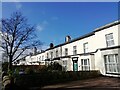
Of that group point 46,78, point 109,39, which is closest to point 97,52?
point 109,39

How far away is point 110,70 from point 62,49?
16.5 meters

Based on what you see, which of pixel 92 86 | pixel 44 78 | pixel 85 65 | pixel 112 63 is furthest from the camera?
pixel 85 65

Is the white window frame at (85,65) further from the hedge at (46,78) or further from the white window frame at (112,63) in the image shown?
the white window frame at (112,63)

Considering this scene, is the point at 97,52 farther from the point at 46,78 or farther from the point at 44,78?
the point at 44,78

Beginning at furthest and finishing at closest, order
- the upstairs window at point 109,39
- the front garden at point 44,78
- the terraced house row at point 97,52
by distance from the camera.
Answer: the upstairs window at point 109,39
the terraced house row at point 97,52
the front garden at point 44,78

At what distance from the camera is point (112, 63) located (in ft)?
72.1

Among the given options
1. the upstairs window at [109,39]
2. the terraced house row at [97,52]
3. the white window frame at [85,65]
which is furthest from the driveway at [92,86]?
the white window frame at [85,65]

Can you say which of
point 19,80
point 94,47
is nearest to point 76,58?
point 94,47

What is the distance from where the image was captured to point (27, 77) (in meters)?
20.8

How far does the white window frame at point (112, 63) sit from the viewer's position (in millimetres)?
21253

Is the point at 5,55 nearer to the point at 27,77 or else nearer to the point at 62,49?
the point at 62,49

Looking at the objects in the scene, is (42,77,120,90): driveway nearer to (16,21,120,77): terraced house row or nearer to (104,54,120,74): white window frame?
(104,54,120,74): white window frame

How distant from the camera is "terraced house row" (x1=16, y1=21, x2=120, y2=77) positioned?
21859mm

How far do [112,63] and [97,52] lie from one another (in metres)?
3.88
